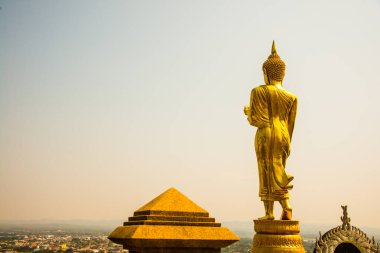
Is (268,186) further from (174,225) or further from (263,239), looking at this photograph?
(174,225)

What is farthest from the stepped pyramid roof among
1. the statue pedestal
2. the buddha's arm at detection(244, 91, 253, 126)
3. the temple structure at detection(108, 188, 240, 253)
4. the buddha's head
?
the buddha's head

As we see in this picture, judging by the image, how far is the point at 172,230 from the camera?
22.9 feet

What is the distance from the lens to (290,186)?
10062mm

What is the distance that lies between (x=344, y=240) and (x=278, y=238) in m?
10.1

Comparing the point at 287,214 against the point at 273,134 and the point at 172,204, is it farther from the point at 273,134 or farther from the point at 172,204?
the point at 172,204

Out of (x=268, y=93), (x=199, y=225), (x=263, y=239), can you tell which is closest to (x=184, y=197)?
(x=199, y=225)

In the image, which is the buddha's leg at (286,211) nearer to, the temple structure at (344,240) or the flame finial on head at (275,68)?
the flame finial on head at (275,68)

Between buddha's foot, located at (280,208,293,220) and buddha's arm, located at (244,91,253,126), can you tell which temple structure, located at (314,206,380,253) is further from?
buddha's arm, located at (244,91,253,126)

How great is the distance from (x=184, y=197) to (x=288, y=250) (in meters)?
3.11

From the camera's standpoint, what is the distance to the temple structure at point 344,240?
18.0 metres

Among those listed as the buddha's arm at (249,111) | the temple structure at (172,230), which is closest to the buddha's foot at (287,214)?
the buddha's arm at (249,111)

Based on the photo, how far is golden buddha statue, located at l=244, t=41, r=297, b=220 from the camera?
1008cm

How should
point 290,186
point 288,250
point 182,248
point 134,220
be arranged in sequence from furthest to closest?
point 290,186, point 288,250, point 134,220, point 182,248

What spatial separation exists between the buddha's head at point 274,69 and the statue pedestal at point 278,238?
3.60 meters
